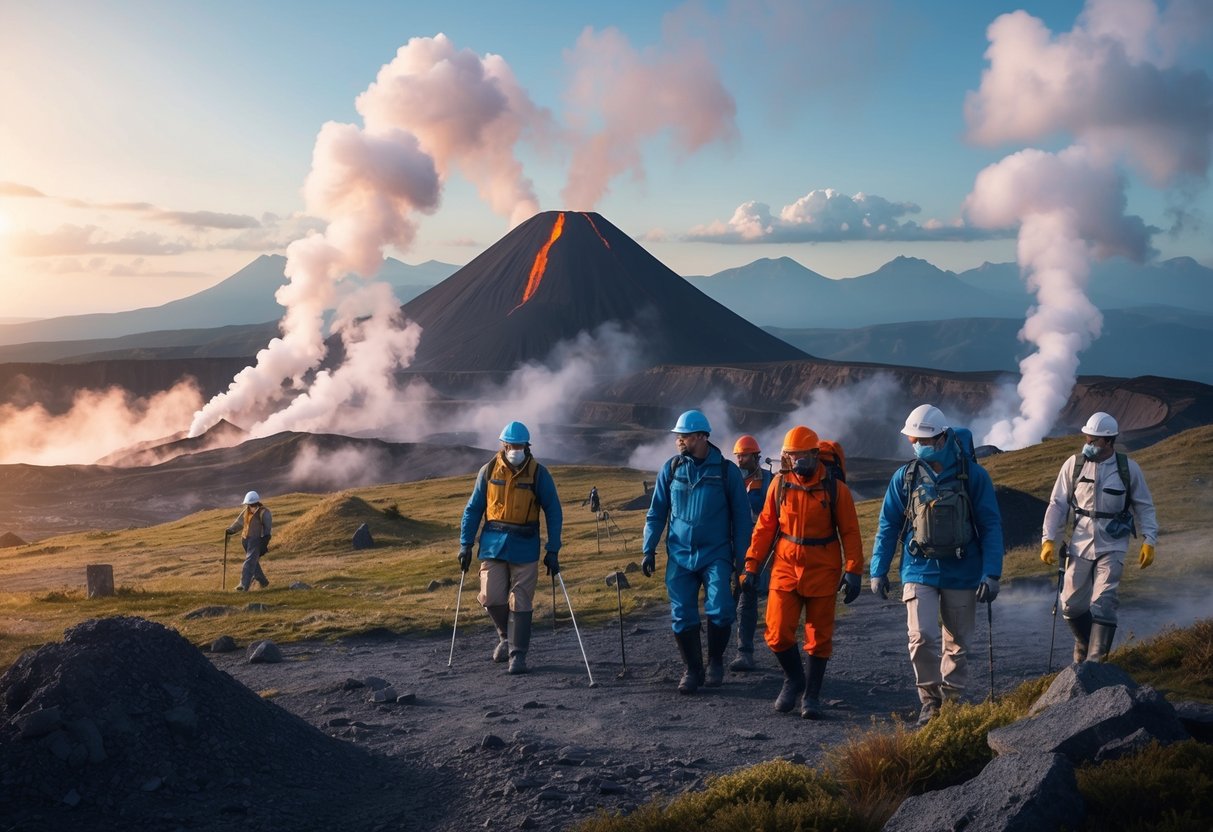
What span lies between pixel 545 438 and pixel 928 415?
93.4m

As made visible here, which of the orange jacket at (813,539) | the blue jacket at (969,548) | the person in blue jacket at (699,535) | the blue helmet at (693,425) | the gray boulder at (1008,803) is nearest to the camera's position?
the gray boulder at (1008,803)

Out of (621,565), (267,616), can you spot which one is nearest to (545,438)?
(621,565)

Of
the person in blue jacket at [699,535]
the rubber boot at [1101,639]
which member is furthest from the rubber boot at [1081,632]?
the person in blue jacket at [699,535]

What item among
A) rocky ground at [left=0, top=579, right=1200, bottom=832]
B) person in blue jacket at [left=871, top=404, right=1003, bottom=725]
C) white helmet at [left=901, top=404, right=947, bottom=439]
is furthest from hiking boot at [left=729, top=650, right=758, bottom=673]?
white helmet at [left=901, top=404, right=947, bottom=439]

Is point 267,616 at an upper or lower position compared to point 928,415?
lower

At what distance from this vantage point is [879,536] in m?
9.48

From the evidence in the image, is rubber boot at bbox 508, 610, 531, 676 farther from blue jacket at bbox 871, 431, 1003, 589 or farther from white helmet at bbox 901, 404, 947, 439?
white helmet at bbox 901, 404, 947, 439

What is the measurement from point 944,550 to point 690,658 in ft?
9.88

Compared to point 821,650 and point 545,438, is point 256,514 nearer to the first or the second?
point 821,650

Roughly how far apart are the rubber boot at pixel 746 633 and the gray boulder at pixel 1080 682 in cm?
444

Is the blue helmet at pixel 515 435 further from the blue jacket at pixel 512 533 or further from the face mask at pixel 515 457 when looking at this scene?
the blue jacket at pixel 512 533

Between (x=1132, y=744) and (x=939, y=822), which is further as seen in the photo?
(x=1132, y=744)

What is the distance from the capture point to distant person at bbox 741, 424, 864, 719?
9383 millimetres

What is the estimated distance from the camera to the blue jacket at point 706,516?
1059 cm
